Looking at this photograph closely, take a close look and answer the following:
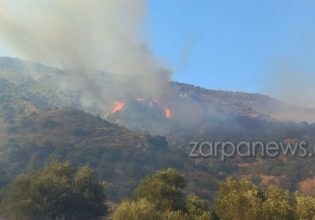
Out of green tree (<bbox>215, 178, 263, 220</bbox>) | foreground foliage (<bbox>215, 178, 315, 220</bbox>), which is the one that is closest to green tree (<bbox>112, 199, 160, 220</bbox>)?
green tree (<bbox>215, 178, 263, 220</bbox>)

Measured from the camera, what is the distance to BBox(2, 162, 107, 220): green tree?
104562 millimetres

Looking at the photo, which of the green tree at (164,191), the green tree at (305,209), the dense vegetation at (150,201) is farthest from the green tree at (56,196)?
the green tree at (305,209)

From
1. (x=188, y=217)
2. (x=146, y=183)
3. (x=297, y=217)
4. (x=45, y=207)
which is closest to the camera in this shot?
(x=297, y=217)

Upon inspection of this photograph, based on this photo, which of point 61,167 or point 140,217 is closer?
point 140,217

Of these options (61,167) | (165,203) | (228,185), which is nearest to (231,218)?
(228,185)

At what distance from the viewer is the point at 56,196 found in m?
107

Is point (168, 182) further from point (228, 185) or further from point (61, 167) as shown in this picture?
point (61, 167)

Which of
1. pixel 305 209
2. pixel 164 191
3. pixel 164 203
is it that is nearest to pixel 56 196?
pixel 164 191

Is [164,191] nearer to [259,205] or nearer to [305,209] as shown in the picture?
[259,205]

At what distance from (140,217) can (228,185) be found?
60.6ft

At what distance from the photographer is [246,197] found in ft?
234

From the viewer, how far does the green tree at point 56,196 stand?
104562 mm

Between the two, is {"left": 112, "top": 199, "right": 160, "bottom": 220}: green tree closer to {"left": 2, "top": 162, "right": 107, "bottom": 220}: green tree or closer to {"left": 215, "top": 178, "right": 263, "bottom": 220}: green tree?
{"left": 215, "top": 178, "right": 263, "bottom": 220}: green tree

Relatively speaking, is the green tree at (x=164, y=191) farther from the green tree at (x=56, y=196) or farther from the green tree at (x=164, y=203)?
the green tree at (x=56, y=196)
